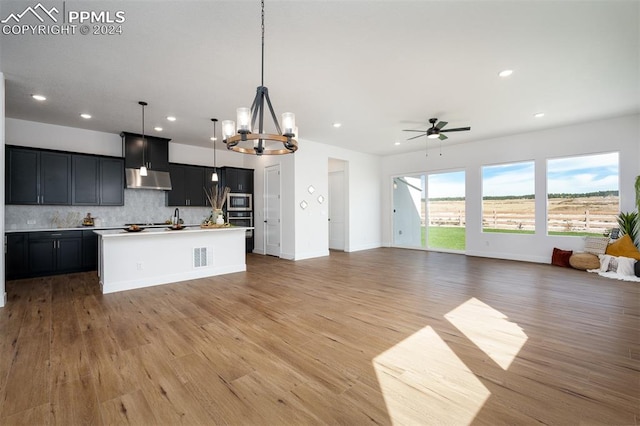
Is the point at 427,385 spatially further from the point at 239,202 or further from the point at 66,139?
the point at 66,139

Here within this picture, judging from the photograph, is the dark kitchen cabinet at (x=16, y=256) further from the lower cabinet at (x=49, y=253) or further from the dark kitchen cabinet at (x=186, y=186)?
the dark kitchen cabinet at (x=186, y=186)

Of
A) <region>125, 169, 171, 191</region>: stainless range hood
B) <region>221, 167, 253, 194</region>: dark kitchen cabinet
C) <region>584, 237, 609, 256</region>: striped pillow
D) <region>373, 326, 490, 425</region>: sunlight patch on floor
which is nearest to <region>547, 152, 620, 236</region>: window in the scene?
<region>584, 237, 609, 256</region>: striped pillow

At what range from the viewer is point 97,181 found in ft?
19.7

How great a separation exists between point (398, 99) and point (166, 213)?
6.23 metres

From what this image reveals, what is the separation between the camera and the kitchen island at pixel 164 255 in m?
4.36

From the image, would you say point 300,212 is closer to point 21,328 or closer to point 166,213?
point 166,213

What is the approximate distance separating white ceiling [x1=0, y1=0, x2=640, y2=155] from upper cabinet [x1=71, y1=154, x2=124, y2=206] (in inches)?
34.8

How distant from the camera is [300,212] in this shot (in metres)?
7.12

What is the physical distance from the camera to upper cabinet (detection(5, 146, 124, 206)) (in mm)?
5156

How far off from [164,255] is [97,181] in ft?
9.10

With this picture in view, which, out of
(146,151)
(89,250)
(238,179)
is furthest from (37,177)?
(238,179)

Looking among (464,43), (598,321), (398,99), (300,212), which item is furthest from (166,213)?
(598,321)

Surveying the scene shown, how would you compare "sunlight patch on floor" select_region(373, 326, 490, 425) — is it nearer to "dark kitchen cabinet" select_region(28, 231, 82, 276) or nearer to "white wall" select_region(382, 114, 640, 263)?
"white wall" select_region(382, 114, 640, 263)

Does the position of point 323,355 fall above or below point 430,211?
below
